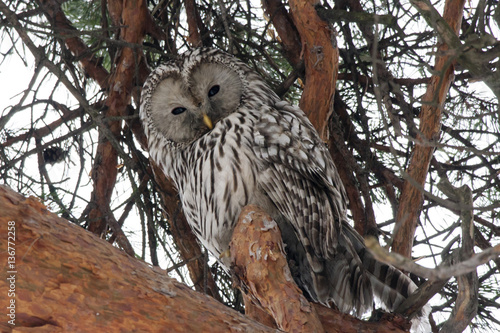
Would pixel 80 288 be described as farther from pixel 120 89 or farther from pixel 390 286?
pixel 120 89

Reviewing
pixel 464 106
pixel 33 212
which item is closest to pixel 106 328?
pixel 33 212

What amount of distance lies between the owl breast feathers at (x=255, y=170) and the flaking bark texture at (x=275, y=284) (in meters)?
0.24

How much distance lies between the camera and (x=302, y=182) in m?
2.65

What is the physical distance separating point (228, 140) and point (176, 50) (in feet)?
3.14

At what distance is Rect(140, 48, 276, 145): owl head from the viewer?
9.70 feet

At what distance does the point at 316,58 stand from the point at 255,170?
0.64 m

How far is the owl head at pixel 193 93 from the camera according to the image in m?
2.96

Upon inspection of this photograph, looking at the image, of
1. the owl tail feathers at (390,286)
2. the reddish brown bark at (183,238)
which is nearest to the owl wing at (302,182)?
the owl tail feathers at (390,286)

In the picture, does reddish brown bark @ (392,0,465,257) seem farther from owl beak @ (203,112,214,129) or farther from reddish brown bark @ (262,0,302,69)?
owl beak @ (203,112,214,129)

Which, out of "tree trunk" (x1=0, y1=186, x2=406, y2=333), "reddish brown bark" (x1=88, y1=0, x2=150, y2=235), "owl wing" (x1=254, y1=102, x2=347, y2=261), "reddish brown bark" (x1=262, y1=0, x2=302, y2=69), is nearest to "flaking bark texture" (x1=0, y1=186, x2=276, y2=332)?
"tree trunk" (x1=0, y1=186, x2=406, y2=333)

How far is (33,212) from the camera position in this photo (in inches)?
61.3

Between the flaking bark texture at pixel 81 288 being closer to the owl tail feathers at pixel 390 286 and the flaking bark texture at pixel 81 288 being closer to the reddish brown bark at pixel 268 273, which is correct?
the reddish brown bark at pixel 268 273

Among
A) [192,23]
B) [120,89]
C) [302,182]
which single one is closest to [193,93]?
[120,89]

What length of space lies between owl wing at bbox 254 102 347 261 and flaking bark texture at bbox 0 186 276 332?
0.97 meters
